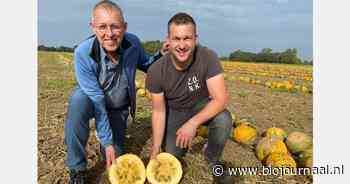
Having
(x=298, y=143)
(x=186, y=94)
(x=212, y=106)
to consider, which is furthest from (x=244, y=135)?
(x=212, y=106)

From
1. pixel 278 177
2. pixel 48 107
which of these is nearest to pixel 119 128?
pixel 278 177

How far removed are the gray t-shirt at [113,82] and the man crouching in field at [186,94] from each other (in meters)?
0.24

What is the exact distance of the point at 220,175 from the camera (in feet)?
12.0

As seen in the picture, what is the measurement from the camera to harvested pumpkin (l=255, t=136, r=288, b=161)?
4.13 meters

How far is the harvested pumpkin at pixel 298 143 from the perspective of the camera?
4.34 metres

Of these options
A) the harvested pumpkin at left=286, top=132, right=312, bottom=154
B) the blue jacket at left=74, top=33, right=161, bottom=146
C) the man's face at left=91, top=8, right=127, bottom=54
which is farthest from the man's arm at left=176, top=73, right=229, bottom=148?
the harvested pumpkin at left=286, top=132, right=312, bottom=154

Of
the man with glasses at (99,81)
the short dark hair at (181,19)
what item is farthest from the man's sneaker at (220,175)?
the short dark hair at (181,19)

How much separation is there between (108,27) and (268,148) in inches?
86.3

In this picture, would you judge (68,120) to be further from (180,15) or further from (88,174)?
(180,15)

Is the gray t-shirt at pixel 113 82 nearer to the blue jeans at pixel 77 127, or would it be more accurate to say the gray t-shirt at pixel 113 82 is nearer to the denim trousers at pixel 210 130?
the blue jeans at pixel 77 127

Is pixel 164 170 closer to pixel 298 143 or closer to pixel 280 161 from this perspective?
pixel 280 161

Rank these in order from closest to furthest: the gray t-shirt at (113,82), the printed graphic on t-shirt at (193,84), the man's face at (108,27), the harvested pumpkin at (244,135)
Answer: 1. the man's face at (108,27)
2. the gray t-shirt at (113,82)
3. the printed graphic on t-shirt at (193,84)
4. the harvested pumpkin at (244,135)

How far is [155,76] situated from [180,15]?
606mm

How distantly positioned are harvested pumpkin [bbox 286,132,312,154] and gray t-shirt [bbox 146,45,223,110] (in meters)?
1.46
